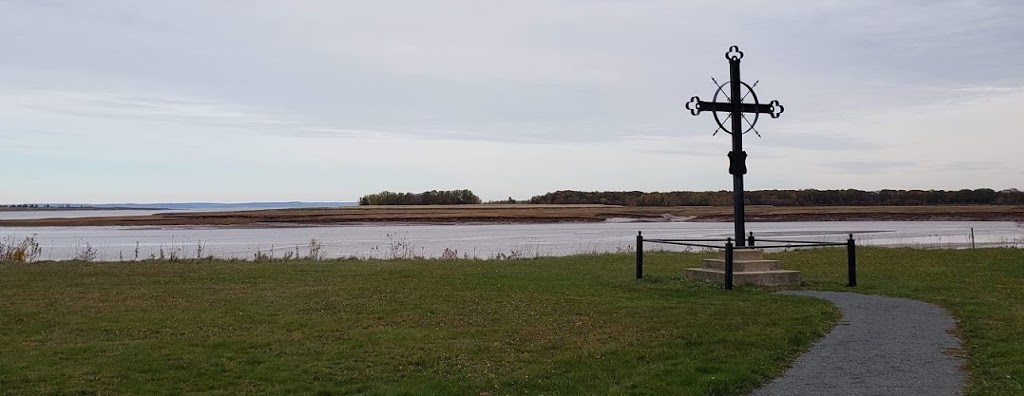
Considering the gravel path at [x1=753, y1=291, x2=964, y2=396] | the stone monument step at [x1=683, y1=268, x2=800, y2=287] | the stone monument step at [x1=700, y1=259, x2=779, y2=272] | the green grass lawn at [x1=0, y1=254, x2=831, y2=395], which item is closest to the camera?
the gravel path at [x1=753, y1=291, x2=964, y2=396]

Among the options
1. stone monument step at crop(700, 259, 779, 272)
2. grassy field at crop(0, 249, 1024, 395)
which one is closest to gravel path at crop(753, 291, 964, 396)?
grassy field at crop(0, 249, 1024, 395)

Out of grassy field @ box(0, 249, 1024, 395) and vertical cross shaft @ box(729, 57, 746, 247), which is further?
vertical cross shaft @ box(729, 57, 746, 247)

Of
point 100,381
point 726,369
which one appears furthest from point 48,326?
point 726,369

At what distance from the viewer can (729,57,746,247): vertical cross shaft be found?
666 inches

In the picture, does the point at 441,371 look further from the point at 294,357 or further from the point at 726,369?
the point at 726,369

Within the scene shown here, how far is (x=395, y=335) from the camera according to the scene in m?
10.5

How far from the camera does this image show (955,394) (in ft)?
23.8

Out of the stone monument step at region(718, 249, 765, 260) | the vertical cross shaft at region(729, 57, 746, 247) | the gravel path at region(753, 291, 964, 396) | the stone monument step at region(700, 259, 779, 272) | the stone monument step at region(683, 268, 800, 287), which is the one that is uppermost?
the vertical cross shaft at region(729, 57, 746, 247)

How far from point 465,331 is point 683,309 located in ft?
11.4

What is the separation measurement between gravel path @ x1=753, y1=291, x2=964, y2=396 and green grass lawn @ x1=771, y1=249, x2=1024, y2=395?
0.25 m

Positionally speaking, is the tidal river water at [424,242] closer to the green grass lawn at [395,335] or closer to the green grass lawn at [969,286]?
the green grass lawn at [969,286]

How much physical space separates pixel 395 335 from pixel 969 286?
10.9 metres

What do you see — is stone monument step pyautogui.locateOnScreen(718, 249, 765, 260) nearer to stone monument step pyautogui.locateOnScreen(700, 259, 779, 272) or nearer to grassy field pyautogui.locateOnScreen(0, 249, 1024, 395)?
stone monument step pyautogui.locateOnScreen(700, 259, 779, 272)

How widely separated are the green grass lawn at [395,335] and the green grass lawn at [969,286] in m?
1.72
